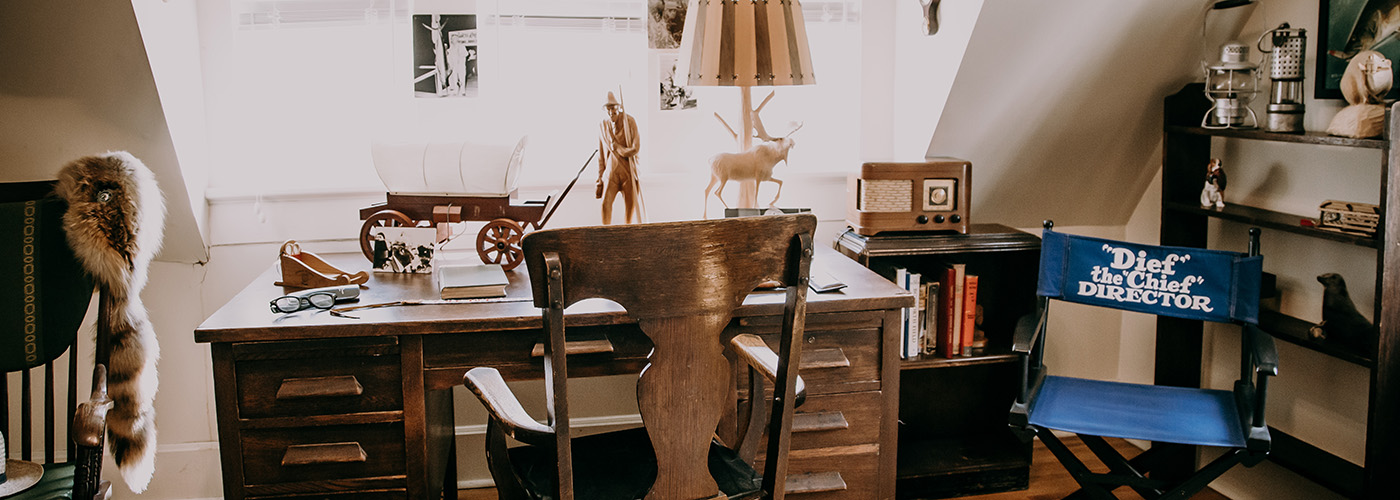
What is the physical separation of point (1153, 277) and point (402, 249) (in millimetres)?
1923

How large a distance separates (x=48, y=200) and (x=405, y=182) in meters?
0.78

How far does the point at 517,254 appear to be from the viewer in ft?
8.47

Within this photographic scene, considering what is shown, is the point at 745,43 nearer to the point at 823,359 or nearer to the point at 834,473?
the point at 823,359

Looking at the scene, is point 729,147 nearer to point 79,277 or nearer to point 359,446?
point 359,446

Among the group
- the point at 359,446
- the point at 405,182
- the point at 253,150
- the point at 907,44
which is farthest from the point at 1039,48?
the point at 253,150

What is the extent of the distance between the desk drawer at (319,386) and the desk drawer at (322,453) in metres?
0.04

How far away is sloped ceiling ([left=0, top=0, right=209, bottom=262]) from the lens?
2.44 m

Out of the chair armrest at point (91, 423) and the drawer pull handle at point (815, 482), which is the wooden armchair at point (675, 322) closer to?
the drawer pull handle at point (815, 482)

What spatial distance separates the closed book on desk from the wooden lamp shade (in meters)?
0.74

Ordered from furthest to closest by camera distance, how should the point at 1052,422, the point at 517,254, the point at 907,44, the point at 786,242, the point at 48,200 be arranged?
the point at 907,44 < the point at 517,254 < the point at 1052,422 < the point at 48,200 < the point at 786,242

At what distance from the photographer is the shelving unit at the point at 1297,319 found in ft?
7.25

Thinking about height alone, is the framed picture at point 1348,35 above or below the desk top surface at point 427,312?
above

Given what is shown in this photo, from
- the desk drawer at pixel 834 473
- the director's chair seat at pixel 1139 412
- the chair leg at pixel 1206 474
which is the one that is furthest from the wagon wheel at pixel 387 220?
the chair leg at pixel 1206 474

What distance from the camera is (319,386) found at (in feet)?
6.91
